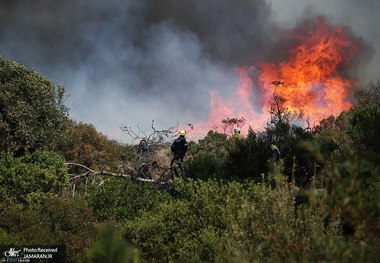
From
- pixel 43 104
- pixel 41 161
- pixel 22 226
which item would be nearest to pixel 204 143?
pixel 43 104

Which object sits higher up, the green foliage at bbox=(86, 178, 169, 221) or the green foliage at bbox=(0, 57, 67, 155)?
the green foliage at bbox=(0, 57, 67, 155)

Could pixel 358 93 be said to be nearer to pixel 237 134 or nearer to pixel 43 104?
pixel 237 134

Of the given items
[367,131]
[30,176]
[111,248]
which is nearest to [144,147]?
[30,176]

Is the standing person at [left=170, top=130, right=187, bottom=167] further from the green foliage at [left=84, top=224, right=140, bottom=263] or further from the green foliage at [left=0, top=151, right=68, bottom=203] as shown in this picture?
the green foliage at [left=84, top=224, right=140, bottom=263]

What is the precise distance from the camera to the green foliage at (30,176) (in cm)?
1819

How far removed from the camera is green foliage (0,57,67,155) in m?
22.2

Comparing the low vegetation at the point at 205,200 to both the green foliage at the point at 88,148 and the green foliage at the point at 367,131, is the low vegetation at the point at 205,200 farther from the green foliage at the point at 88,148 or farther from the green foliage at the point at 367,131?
the green foliage at the point at 88,148

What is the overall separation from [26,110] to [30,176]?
545cm

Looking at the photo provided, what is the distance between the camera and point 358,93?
42.2 m

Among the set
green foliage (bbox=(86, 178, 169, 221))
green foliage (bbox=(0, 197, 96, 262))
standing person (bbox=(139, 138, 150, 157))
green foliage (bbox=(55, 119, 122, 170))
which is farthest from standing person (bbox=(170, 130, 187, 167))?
green foliage (bbox=(55, 119, 122, 170))

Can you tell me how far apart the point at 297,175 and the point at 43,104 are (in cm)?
1428

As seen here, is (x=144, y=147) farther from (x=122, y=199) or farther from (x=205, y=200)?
(x=205, y=200)

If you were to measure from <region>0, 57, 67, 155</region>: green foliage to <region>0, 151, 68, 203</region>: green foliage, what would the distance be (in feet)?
8.49

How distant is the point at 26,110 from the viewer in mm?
22672
